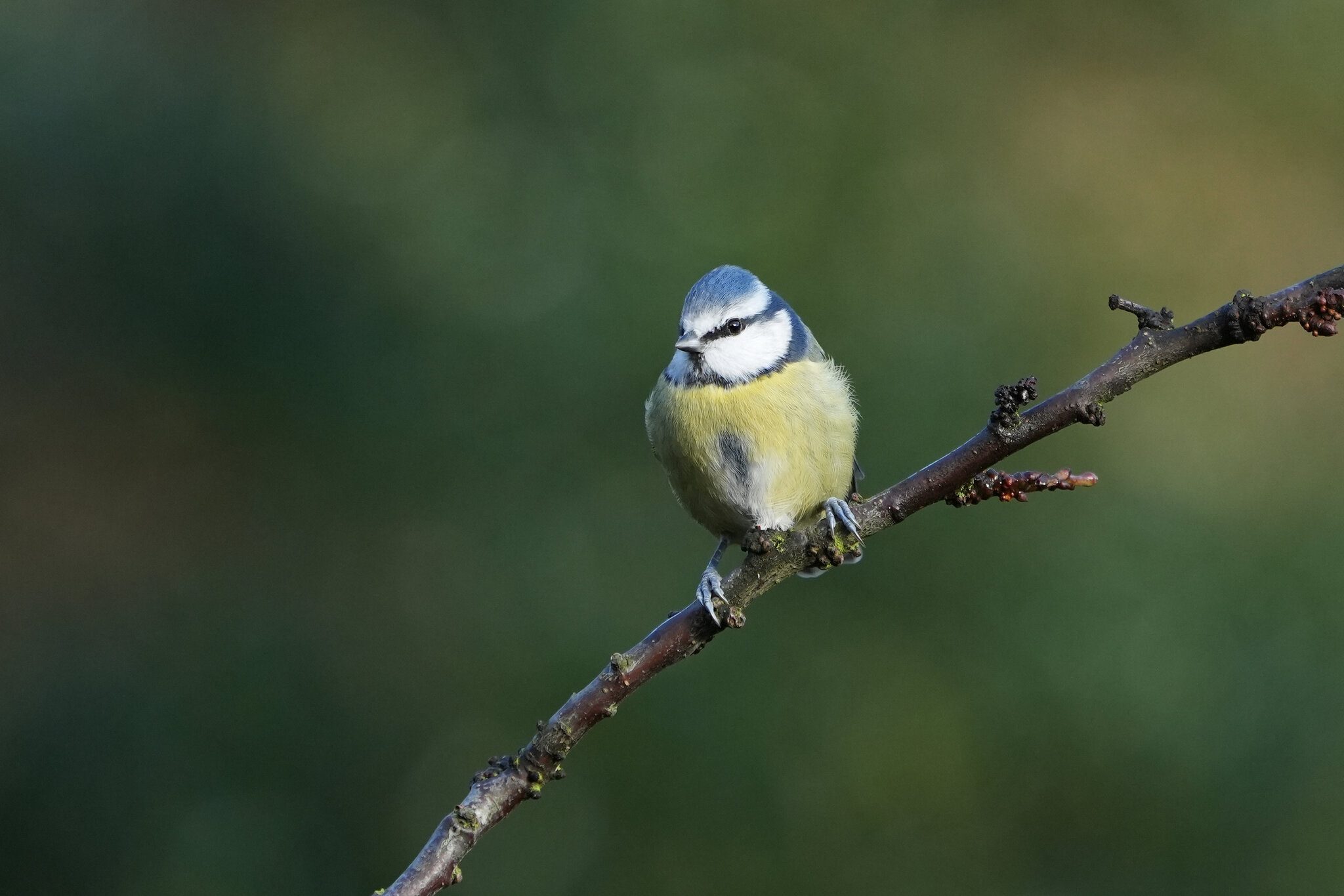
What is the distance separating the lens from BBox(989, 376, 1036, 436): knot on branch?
1400 mm

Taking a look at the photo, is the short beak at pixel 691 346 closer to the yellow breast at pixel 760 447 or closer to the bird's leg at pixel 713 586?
the yellow breast at pixel 760 447

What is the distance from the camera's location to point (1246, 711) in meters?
3.84

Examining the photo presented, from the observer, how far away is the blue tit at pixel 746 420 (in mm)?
2541

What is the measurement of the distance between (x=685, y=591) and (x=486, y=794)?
2.52 metres

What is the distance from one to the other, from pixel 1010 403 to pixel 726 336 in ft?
4.07

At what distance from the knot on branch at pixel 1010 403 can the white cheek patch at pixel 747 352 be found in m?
1.17

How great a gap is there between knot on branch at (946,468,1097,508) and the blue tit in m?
0.98

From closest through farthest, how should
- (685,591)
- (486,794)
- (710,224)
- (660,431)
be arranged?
1. (486,794)
2. (660,431)
3. (685,591)
4. (710,224)

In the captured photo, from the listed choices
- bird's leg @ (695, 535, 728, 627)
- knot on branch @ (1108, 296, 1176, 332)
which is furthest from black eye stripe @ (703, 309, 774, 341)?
knot on branch @ (1108, 296, 1176, 332)

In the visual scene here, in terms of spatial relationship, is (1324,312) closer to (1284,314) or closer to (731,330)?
(1284,314)

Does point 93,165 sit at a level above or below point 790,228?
above

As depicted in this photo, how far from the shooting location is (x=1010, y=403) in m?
1.42

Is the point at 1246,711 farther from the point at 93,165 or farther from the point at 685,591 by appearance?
the point at 93,165

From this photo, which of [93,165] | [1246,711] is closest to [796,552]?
[1246,711]
